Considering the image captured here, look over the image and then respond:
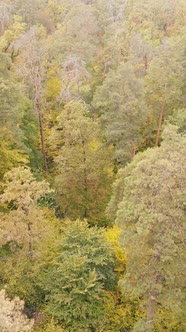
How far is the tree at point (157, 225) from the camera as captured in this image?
15.3 meters

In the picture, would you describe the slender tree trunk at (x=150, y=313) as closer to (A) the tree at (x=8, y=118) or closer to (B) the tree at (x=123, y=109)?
(A) the tree at (x=8, y=118)

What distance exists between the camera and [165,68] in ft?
99.9

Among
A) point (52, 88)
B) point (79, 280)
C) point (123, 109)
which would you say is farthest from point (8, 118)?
point (52, 88)

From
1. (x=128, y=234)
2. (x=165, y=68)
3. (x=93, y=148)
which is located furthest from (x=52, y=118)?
(x=128, y=234)

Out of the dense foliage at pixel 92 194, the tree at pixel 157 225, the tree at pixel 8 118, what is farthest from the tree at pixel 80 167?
the tree at pixel 157 225

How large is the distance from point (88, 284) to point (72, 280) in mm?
859

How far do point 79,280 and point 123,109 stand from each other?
12722 millimetres

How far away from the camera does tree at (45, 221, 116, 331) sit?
2044 centimetres

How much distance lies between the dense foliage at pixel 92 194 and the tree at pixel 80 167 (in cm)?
8

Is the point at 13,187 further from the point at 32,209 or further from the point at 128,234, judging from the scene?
the point at 128,234

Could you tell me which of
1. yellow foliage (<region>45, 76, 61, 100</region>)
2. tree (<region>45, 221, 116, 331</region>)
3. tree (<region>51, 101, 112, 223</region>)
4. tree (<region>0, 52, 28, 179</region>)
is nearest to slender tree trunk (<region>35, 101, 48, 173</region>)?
tree (<region>0, 52, 28, 179</region>)

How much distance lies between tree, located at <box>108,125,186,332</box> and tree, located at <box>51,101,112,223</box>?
814 centimetres

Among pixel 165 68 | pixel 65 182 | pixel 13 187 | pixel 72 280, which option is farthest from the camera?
pixel 165 68

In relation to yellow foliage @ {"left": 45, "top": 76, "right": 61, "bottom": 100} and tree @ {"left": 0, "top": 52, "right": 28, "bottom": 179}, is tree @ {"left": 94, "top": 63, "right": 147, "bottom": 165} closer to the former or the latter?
tree @ {"left": 0, "top": 52, "right": 28, "bottom": 179}
